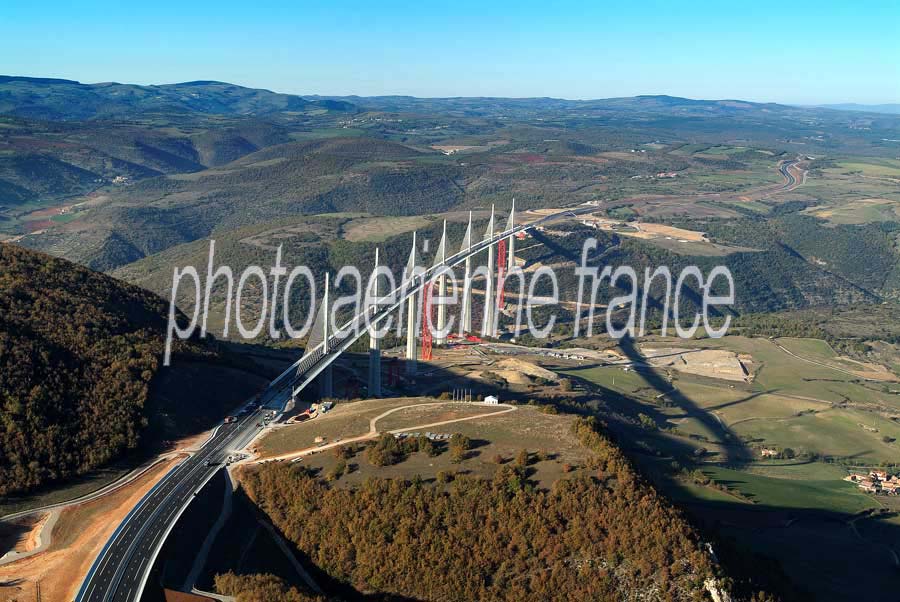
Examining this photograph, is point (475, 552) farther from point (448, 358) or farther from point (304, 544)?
point (448, 358)

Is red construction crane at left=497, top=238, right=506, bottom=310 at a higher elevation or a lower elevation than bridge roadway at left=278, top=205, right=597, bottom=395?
lower

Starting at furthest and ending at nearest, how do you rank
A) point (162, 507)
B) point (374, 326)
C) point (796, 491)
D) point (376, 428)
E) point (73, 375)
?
point (374, 326) < point (796, 491) < point (376, 428) < point (73, 375) < point (162, 507)

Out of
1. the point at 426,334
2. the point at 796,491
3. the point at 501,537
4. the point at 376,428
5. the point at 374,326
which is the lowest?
the point at 796,491

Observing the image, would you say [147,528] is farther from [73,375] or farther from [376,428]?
[376,428]

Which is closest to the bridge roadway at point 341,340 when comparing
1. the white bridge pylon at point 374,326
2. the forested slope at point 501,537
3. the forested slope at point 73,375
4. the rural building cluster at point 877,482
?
the white bridge pylon at point 374,326

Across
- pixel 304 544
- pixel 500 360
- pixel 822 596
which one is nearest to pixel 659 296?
pixel 500 360

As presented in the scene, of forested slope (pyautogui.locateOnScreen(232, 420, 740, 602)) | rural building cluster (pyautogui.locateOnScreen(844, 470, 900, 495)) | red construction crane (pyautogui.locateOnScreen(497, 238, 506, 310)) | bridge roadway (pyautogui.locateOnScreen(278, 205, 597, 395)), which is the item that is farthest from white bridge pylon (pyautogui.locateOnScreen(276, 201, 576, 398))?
rural building cluster (pyautogui.locateOnScreen(844, 470, 900, 495))

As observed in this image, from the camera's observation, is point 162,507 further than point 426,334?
No

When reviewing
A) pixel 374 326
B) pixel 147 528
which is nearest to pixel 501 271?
pixel 374 326

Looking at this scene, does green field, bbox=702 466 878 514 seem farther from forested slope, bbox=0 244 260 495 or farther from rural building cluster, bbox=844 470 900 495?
forested slope, bbox=0 244 260 495
